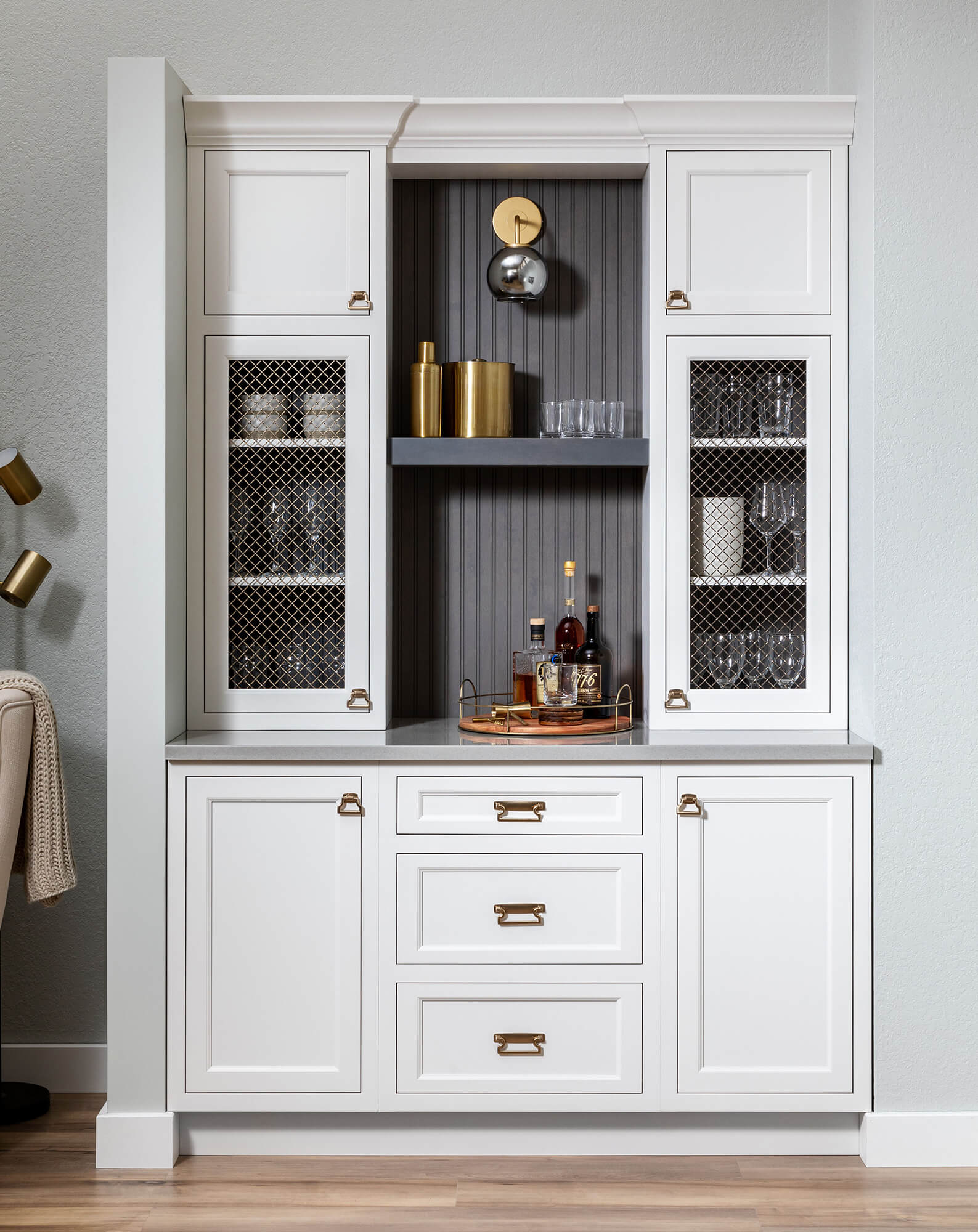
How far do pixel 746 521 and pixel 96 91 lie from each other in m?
1.96

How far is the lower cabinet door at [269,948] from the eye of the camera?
2197mm

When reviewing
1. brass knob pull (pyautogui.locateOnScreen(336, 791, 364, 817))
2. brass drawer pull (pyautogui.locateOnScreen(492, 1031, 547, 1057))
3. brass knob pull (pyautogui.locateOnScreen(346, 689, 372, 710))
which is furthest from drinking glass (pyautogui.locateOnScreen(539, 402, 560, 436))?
brass drawer pull (pyautogui.locateOnScreen(492, 1031, 547, 1057))

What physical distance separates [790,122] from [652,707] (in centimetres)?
137

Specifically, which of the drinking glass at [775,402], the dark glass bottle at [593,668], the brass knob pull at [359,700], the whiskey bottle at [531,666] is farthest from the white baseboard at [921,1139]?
→ the drinking glass at [775,402]

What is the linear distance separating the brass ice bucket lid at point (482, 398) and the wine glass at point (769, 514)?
0.63 meters

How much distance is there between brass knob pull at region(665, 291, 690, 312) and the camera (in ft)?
7.66

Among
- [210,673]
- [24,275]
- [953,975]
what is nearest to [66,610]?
[210,673]

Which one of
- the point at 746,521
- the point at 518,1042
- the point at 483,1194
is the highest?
the point at 746,521

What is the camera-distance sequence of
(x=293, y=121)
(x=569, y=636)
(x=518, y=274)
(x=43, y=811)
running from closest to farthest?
1. (x=43, y=811)
2. (x=293, y=121)
3. (x=518, y=274)
4. (x=569, y=636)

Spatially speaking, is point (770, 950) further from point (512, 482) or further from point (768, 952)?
point (512, 482)

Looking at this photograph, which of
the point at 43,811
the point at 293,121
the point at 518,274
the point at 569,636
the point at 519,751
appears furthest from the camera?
the point at 569,636

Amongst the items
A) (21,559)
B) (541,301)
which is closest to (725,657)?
(541,301)

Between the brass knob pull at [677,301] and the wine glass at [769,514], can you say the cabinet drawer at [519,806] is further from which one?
the brass knob pull at [677,301]

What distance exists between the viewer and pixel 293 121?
90.7 inches
